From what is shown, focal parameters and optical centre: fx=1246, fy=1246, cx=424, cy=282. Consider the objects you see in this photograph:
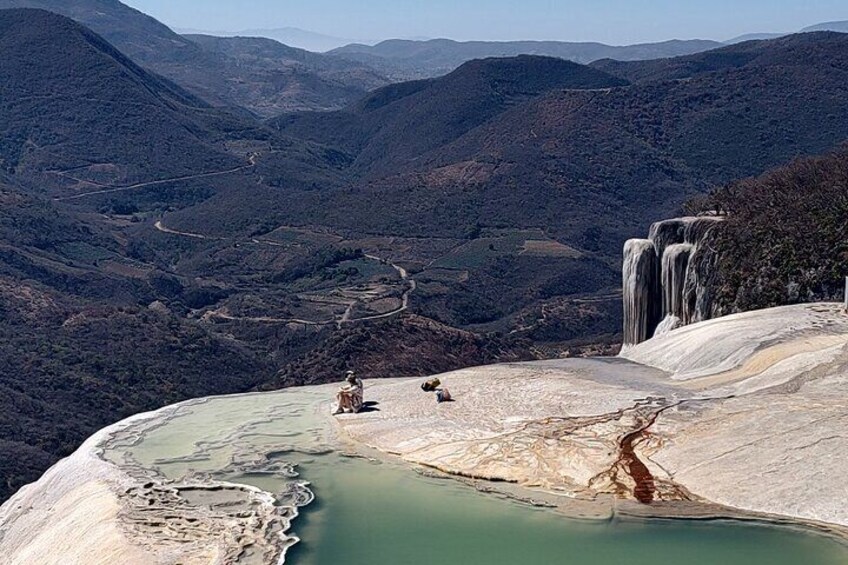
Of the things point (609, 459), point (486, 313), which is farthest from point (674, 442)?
point (486, 313)

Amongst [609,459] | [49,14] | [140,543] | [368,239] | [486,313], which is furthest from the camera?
[49,14]

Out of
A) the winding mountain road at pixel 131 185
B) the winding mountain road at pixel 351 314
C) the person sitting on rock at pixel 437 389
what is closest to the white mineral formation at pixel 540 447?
the person sitting on rock at pixel 437 389

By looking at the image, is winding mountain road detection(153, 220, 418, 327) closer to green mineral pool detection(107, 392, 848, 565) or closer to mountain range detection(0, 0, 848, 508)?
mountain range detection(0, 0, 848, 508)

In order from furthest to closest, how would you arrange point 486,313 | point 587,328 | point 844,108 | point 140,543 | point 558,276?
point 844,108 < point 558,276 < point 486,313 < point 587,328 < point 140,543

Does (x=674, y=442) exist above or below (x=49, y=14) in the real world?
below

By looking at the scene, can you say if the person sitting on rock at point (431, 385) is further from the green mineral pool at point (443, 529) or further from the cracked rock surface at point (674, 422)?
the green mineral pool at point (443, 529)

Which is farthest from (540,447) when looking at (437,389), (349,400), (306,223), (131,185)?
(131,185)

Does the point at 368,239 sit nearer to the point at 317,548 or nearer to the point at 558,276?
the point at 558,276

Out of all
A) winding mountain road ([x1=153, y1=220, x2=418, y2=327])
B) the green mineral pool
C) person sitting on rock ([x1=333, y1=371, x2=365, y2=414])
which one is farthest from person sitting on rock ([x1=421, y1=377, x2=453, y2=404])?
winding mountain road ([x1=153, y1=220, x2=418, y2=327])
